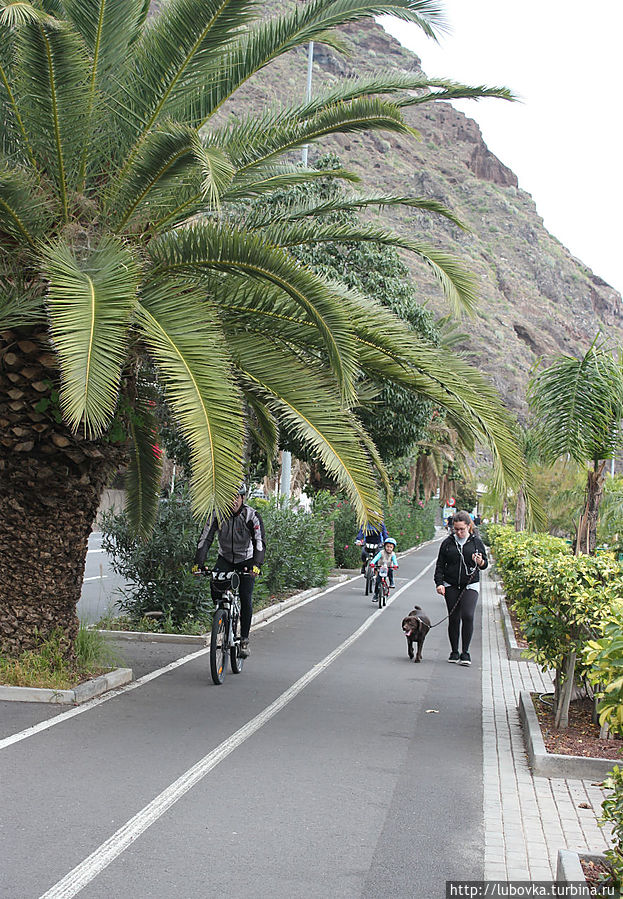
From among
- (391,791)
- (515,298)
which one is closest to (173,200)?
(391,791)

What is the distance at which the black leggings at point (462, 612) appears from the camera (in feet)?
35.1

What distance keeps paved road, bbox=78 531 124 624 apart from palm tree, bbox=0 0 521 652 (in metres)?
3.60

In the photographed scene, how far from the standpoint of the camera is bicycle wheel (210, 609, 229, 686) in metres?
8.82

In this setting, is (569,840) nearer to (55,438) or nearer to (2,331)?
(55,438)

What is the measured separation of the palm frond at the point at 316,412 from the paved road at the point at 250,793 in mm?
1900

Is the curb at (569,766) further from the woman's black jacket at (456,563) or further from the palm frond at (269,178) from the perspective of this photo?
the palm frond at (269,178)

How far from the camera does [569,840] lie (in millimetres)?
5094

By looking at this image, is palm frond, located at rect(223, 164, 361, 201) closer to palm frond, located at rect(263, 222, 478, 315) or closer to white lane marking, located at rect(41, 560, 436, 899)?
palm frond, located at rect(263, 222, 478, 315)

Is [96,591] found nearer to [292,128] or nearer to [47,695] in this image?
[47,695]

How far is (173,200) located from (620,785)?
6286 mm

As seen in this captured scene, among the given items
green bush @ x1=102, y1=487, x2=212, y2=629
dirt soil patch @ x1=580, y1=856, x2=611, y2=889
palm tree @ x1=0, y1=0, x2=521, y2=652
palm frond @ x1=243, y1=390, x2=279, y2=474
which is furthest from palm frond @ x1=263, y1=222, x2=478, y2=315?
dirt soil patch @ x1=580, y1=856, x2=611, y2=889

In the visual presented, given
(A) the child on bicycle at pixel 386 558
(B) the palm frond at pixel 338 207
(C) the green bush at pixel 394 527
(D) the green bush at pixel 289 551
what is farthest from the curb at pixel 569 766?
(A) the child on bicycle at pixel 386 558

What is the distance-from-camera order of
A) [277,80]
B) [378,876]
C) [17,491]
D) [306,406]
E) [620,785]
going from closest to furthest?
[620,785] < [378,876] < [306,406] < [17,491] < [277,80]

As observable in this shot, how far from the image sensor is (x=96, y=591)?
18062 millimetres
